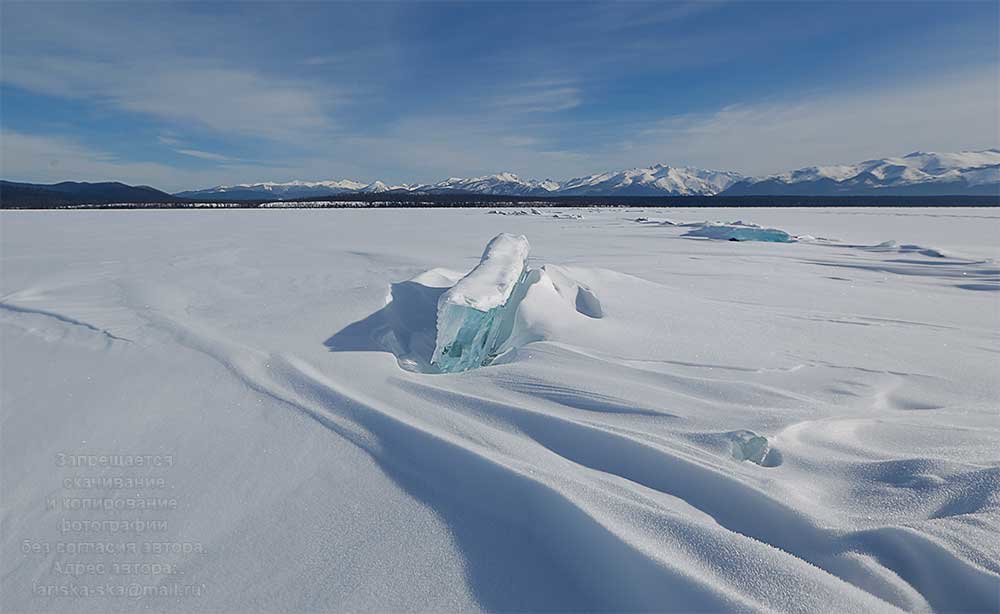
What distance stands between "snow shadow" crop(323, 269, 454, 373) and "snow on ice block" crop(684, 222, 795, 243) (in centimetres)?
1149

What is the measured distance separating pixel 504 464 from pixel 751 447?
43.8 inches

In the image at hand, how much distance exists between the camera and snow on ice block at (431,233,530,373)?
3531 millimetres

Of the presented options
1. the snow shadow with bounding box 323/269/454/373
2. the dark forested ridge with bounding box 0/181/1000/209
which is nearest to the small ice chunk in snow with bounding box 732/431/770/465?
the snow shadow with bounding box 323/269/454/373

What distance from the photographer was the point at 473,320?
12.4 ft

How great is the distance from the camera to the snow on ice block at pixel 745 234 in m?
13.7

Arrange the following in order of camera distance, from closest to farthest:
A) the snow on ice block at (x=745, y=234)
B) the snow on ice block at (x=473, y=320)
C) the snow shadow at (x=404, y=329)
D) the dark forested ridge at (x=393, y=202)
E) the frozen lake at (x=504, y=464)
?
the frozen lake at (x=504, y=464) < the snow on ice block at (x=473, y=320) < the snow shadow at (x=404, y=329) < the snow on ice block at (x=745, y=234) < the dark forested ridge at (x=393, y=202)

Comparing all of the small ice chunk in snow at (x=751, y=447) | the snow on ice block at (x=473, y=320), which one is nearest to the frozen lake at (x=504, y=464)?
the small ice chunk in snow at (x=751, y=447)

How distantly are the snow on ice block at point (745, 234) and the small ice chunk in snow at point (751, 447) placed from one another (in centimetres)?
1338

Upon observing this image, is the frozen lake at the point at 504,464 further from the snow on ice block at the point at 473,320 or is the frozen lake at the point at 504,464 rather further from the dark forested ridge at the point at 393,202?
the dark forested ridge at the point at 393,202

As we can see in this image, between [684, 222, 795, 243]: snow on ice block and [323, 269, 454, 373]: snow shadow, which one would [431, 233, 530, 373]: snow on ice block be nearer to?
[323, 269, 454, 373]: snow shadow

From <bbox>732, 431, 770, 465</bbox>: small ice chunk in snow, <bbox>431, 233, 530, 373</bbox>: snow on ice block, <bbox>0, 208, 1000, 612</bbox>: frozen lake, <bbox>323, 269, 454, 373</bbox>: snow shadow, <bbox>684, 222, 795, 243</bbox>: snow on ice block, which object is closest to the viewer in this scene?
<bbox>0, 208, 1000, 612</bbox>: frozen lake

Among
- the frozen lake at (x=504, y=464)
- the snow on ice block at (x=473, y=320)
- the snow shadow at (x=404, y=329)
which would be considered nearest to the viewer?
the frozen lake at (x=504, y=464)

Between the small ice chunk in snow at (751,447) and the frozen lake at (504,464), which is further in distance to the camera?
the small ice chunk in snow at (751,447)

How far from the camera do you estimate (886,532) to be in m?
1.54
